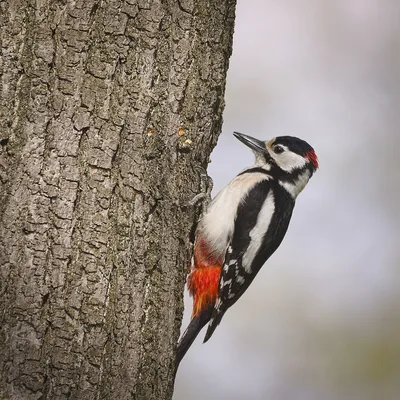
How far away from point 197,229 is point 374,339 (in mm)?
2714

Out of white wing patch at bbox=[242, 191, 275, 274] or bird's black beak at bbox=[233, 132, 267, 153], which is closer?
white wing patch at bbox=[242, 191, 275, 274]

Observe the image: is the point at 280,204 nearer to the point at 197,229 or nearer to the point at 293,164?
the point at 293,164

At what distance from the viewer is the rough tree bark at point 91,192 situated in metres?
2.41

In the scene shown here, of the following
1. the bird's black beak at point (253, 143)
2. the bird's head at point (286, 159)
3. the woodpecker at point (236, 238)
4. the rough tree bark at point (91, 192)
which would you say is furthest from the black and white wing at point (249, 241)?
the rough tree bark at point (91, 192)

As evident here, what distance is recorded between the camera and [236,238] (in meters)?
3.82

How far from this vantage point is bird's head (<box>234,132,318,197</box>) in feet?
13.7

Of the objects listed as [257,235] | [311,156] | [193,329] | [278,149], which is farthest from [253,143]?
[193,329]

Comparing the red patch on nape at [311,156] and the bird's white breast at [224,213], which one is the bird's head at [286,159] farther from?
the bird's white breast at [224,213]

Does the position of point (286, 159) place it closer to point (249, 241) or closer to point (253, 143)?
Result: point (253, 143)

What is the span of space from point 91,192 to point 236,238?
1448mm

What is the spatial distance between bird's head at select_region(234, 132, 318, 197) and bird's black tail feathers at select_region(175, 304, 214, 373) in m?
0.88

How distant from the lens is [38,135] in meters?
2.46

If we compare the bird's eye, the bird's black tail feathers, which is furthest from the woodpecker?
the bird's eye

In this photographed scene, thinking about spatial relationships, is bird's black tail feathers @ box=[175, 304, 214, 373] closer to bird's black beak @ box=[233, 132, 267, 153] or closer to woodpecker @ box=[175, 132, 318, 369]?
woodpecker @ box=[175, 132, 318, 369]
